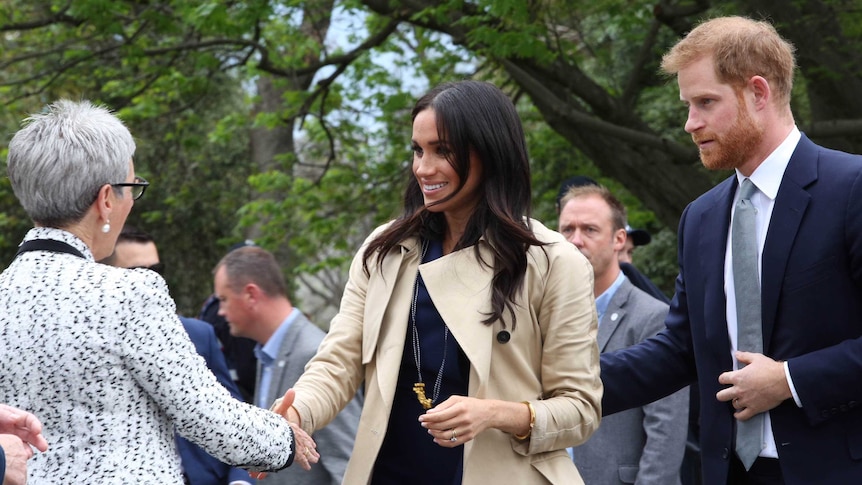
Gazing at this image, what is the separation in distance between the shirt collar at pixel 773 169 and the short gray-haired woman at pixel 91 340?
5.91 feet

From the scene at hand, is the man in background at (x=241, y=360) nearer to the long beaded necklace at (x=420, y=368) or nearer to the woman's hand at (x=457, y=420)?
the long beaded necklace at (x=420, y=368)

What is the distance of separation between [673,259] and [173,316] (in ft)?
44.3

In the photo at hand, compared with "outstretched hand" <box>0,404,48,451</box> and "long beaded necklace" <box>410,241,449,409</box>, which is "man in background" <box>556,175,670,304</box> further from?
"outstretched hand" <box>0,404,48,451</box>

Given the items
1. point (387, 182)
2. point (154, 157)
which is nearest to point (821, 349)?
point (387, 182)

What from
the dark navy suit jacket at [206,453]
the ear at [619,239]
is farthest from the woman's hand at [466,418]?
the ear at [619,239]

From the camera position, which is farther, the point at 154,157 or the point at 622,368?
the point at 154,157

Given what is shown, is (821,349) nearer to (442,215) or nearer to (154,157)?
(442,215)

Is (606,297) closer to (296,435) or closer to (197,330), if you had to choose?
(197,330)

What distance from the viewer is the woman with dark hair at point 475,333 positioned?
10.9 ft

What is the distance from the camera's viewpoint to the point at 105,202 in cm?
303

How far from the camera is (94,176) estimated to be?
3018 mm

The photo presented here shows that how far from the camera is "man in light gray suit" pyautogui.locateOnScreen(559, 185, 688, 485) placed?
4.97 m

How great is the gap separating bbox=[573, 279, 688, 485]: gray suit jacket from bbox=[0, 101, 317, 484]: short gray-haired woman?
246cm

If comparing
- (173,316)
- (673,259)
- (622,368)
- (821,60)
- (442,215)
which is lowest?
(673,259)
